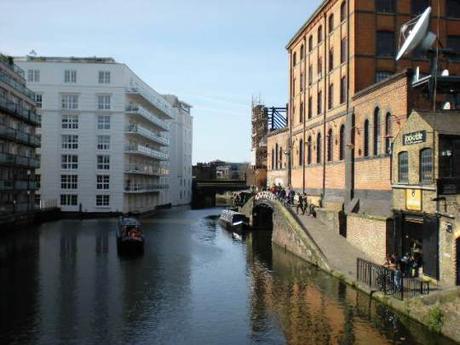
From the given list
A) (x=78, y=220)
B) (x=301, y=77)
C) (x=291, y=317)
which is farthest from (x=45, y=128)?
(x=291, y=317)

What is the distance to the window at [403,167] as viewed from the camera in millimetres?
28078

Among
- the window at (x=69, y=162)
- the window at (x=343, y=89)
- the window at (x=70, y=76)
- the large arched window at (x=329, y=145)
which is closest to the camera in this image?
the window at (x=343, y=89)

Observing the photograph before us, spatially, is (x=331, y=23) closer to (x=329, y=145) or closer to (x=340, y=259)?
(x=329, y=145)

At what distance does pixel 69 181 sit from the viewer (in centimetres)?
7631

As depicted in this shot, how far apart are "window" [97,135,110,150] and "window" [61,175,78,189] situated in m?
5.21

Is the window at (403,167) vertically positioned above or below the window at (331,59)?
below

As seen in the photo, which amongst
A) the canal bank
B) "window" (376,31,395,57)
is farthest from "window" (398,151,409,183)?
"window" (376,31,395,57)

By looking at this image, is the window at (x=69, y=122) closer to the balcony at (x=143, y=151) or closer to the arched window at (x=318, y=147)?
the balcony at (x=143, y=151)

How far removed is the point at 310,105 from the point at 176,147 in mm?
68637

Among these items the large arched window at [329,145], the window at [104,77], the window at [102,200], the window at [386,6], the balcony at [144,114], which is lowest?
the window at [102,200]

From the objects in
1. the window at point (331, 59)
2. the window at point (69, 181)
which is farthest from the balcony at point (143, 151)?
the window at point (331, 59)

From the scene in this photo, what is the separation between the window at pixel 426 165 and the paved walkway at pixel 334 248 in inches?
243

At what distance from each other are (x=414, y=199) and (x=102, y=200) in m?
56.2

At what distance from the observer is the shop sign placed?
86.5 ft
